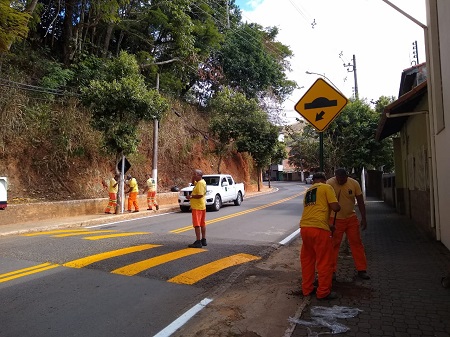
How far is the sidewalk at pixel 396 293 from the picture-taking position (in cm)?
405

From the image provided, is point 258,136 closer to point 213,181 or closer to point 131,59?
point 213,181

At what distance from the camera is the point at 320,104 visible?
6.71 metres

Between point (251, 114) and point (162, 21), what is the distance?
36.0ft

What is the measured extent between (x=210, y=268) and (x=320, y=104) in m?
3.52

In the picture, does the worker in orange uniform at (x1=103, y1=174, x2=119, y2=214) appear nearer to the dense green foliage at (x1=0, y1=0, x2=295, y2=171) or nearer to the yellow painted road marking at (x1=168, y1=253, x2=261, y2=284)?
the dense green foliage at (x1=0, y1=0, x2=295, y2=171)

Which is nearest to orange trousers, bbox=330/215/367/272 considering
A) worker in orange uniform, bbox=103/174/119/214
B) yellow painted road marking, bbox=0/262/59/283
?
yellow painted road marking, bbox=0/262/59/283

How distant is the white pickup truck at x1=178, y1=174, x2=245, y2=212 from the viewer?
17.8 m

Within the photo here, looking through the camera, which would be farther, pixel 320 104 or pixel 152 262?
pixel 152 262

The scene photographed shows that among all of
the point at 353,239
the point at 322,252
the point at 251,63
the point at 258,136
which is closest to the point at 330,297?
the point at 322,252

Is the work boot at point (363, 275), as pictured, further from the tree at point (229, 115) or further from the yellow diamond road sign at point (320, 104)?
the tree at point (229, 115)

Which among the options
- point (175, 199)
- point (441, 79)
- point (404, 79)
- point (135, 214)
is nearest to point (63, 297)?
point (441, 79)

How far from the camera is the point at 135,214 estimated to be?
53.5ft

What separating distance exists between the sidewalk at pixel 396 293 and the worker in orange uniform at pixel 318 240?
195 mm

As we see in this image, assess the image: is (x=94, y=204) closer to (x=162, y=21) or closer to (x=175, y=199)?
(x=175, y=199)
